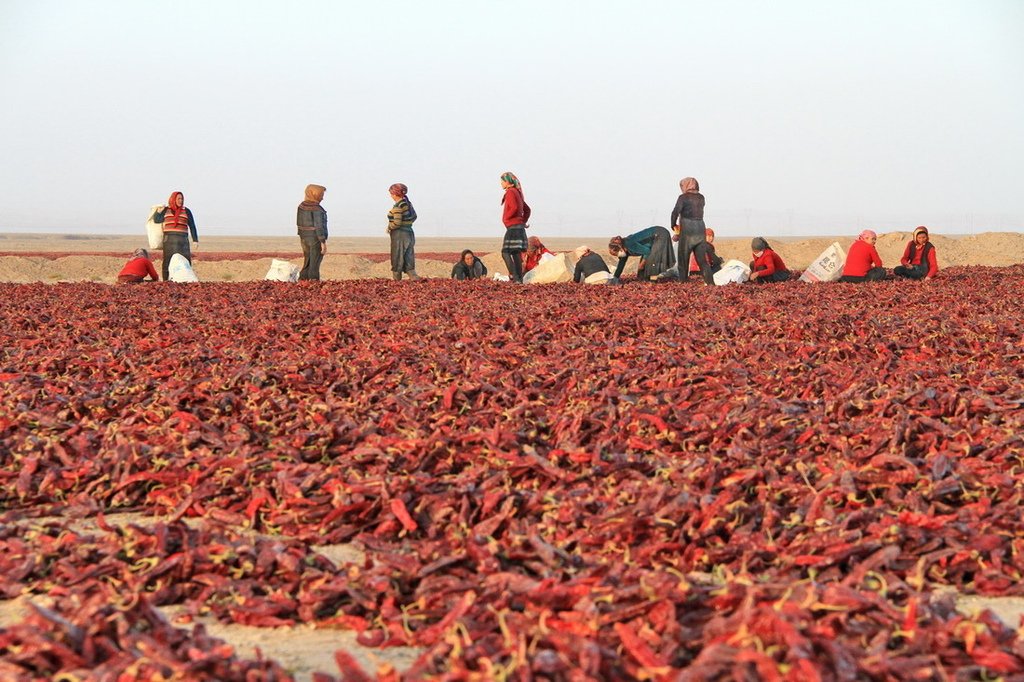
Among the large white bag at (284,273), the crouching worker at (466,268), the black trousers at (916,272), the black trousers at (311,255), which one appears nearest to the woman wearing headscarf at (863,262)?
the black trousers at (916,272)

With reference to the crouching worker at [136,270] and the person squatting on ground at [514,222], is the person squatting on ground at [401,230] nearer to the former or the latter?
the person squatting on ground at [514,222]

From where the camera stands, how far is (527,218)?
18.3 m

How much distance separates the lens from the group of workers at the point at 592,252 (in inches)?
695

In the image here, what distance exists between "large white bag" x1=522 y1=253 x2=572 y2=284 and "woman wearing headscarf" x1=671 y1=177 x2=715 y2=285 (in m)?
2.13

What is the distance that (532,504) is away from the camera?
15.4ft

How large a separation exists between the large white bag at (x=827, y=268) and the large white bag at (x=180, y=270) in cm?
1081

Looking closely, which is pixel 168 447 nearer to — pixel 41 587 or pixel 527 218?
pixel 41 587

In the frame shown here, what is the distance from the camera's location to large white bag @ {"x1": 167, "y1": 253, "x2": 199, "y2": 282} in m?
19.8

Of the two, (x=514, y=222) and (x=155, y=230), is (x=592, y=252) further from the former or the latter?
(x=155, y=230)

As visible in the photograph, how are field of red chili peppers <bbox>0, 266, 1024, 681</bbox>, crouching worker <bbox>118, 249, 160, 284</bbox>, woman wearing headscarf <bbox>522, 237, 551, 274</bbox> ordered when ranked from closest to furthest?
field of red chili peppers <bbox>0, 266, 1024, 681</bbox> < crouching worker <bbox>118, 249, 160, 284</bbox> < woman wearing headscarf <bbox>522, 237, 551, 274</bbox>

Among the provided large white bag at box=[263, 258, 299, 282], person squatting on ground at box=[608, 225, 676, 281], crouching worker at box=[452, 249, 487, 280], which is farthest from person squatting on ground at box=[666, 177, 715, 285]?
large white bag at box=[263, 258, 299, 282]

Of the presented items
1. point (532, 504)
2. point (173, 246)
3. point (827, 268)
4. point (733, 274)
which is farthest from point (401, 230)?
point (532, 504)

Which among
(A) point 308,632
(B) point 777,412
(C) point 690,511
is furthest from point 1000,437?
(A) point 308,632

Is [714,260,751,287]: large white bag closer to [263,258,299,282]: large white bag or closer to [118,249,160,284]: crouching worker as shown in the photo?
[263,258,299,282]: large white bag
